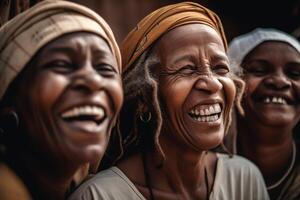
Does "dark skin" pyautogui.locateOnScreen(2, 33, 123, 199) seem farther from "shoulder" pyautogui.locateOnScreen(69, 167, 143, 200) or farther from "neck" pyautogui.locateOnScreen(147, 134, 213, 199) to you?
"neck" pyautogui.locateOnScreen(147, 134, 213, 199)

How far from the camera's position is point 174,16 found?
2699 millimetres

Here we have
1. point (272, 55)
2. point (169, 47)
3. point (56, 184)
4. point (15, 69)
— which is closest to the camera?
point (15, 69)

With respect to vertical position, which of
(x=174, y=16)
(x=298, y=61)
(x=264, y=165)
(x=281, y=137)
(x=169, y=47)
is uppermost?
(x=174, y=16)

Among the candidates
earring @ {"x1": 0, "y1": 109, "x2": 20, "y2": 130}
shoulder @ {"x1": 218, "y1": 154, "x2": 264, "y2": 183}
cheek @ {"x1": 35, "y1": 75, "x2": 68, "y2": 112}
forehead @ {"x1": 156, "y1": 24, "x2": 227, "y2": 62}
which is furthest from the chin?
earring @ {"x1": 0, "y1": 109, "x2": 20, "y2": 130}

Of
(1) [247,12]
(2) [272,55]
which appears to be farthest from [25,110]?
(1) [247,12]

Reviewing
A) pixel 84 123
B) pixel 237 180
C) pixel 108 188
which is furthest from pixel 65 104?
pixel 237 180

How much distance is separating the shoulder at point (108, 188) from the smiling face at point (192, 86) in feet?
1.32

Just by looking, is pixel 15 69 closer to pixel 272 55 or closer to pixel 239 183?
pixel 239 183

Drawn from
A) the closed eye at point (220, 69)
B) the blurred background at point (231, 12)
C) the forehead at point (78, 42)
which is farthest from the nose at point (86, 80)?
the blurred background at point (231, 12)

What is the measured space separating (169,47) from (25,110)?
0.97 meters

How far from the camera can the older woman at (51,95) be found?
2.00 metres

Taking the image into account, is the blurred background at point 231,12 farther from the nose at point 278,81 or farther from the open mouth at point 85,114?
the open mouth at point 85,114

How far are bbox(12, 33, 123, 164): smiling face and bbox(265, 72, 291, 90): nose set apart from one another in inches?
60.1

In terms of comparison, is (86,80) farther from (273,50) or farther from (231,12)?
(231,12)
